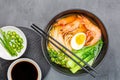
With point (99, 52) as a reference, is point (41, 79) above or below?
below

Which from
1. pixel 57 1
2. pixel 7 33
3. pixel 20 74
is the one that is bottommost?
pixel 20 74

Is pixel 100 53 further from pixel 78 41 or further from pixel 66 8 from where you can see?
pixel 66 8

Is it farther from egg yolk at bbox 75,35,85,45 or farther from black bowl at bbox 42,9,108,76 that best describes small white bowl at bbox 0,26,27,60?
egg yolk at bbox 75,35,85,45

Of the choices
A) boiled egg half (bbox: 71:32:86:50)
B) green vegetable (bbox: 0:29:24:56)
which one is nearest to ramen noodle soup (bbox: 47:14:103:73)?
boiled egg half (bbox: 71:32:86:50)

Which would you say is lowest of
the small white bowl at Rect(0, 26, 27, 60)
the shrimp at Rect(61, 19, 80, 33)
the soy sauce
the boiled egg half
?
the soy sauce

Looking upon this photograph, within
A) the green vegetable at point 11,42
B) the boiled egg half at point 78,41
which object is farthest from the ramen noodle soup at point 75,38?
the green vegetable at point 11,42

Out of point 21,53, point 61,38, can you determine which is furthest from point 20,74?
point 61,38

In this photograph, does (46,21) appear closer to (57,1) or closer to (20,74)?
(57,1)

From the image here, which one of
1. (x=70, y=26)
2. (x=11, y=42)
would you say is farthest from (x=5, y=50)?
(x=70, y=26)
